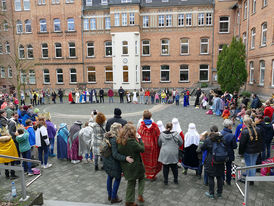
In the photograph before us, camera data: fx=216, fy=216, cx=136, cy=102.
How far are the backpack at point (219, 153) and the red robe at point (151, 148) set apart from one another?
1559 mm

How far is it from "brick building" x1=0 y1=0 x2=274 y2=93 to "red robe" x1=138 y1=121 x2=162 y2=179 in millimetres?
22945

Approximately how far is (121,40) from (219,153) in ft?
81.9

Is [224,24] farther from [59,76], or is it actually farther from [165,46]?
[59,76]

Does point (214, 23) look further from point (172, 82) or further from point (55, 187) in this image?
point (55, 187)

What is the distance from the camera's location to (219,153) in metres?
4.86

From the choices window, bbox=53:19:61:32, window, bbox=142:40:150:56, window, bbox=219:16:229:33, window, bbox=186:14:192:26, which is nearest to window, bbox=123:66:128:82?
window, bbox=142:40:150:56

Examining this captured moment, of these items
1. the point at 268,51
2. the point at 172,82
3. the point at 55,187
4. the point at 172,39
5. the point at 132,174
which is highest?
the point at 172,39

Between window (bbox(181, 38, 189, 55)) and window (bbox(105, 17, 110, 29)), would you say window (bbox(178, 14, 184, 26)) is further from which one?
window (bbox(105, 17, 110, 29))

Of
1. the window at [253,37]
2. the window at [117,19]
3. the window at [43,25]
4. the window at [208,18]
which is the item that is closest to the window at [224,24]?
the window at [208,18]

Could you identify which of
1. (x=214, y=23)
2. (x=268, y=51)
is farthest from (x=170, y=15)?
(x=268, y=51)

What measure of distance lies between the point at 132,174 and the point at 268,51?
18.0 m

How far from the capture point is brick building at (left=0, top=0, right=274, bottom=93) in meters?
27.3

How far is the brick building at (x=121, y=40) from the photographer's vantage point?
2733 cm

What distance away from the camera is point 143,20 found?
28.6 m
